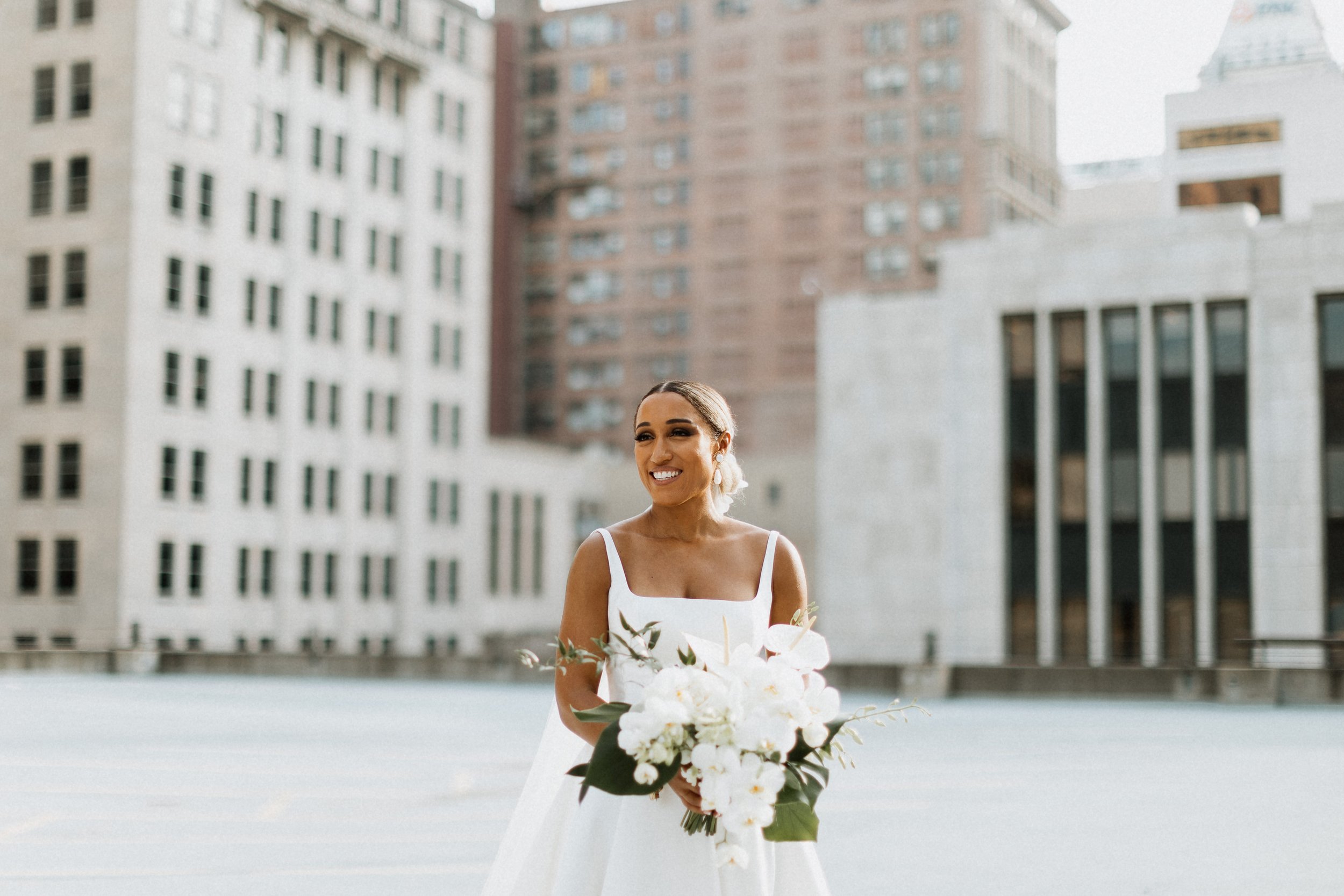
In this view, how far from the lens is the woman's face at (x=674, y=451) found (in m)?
4.70

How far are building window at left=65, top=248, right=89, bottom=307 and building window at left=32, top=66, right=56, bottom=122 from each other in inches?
231

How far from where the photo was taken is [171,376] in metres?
69.9

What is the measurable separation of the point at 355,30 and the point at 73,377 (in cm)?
2265

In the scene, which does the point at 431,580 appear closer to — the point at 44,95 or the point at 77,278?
the point at 77,278

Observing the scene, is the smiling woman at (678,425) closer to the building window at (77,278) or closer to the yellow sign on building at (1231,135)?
the yellow sign on building at (1231,135)

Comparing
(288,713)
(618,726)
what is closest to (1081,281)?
(288,713)

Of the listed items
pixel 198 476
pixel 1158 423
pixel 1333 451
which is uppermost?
pixel 1158 423

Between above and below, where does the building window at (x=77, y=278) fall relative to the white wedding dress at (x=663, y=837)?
above

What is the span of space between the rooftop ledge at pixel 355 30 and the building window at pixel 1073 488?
3934 cm

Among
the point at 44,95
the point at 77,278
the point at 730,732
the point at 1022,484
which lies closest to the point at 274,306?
the point at 77,278

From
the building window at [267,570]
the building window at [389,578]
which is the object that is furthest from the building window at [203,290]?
the building window at [389,578]

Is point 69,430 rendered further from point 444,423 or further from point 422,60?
point 422,60

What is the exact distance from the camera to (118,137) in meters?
68.2

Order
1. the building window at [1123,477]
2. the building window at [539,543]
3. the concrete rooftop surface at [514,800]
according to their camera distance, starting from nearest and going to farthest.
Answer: the concrete rooftop surface at [514,800]
the building window at [1123,477]
the building window at [539,543]
